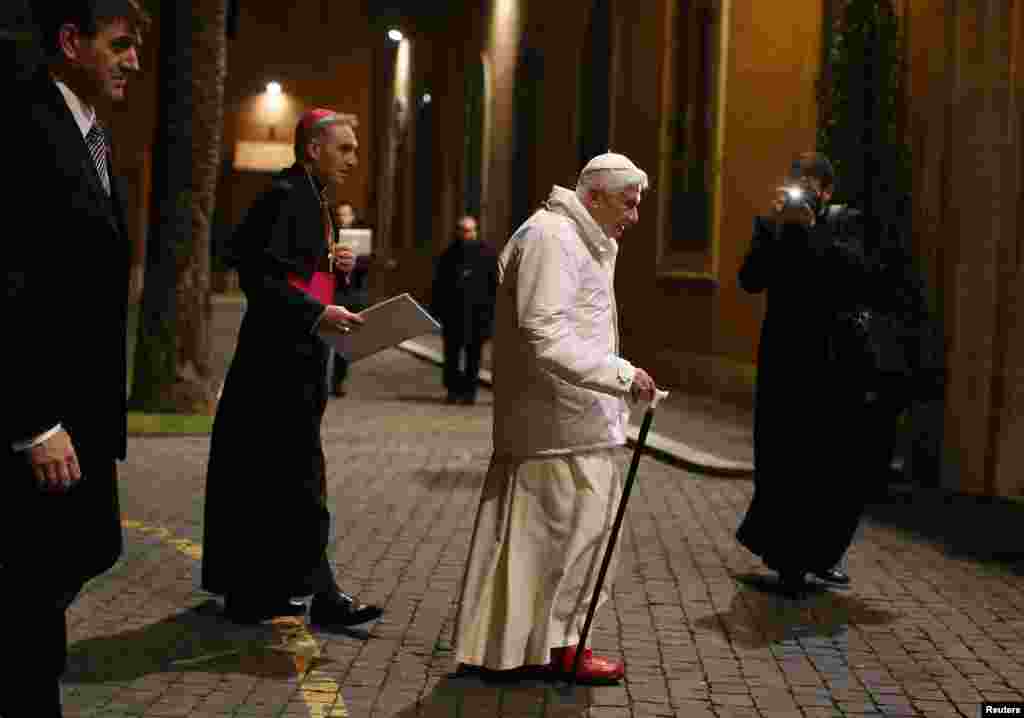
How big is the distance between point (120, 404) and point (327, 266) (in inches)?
97.5

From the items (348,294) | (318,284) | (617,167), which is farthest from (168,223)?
(617,167)

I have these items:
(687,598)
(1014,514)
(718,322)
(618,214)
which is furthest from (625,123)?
(618,214)

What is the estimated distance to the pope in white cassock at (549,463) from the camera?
5629 millimetres

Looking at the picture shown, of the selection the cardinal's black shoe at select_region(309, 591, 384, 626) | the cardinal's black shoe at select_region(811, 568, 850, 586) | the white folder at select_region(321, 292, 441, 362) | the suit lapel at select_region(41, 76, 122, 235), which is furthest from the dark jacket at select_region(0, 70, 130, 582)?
the cardinal's black shoe at select_region(811, 568, 850, 586)

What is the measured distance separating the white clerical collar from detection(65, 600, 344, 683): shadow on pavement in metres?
2.31

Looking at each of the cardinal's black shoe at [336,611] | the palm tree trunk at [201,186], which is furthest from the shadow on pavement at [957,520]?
the palm tree trunk at [201,186]

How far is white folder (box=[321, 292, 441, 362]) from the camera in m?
6.22

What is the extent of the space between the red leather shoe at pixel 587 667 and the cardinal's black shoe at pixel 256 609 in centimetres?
118

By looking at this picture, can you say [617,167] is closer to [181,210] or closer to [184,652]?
[184,652]

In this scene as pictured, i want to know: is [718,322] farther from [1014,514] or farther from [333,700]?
[333,700]

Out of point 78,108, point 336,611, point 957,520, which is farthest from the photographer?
point 957,520

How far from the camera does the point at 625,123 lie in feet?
72.1

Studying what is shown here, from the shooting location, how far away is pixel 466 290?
18547 millimetres

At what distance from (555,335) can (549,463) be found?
0.48m
